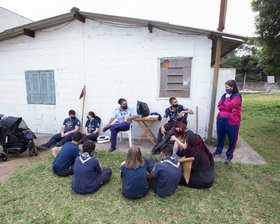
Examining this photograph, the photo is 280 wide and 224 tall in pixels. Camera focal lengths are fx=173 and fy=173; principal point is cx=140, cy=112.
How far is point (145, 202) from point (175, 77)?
12.1 feet

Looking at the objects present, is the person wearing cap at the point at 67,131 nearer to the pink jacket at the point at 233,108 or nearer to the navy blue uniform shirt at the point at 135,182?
the navy blue uniform shirt at the point at 135,182

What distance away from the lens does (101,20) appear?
5.48 metres

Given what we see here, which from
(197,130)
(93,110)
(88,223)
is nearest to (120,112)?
(93,110)

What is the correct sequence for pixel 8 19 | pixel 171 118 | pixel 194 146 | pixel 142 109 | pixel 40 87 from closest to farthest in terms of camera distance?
pixel 194 146
pixel 171 118
pixel 142 109
pixel 40 87
pixel 8 19

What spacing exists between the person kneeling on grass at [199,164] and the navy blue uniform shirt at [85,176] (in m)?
1.60

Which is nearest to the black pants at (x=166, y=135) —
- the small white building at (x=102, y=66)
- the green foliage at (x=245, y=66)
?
the small white building at (x=102, y=66)

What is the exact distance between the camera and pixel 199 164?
287cm

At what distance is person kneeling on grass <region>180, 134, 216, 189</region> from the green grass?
0.14m

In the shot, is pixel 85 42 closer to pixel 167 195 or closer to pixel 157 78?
pixel 157 78

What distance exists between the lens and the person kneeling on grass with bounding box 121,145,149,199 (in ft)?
8.46

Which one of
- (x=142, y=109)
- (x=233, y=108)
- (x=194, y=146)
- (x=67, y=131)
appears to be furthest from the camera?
(x=67, y=131)

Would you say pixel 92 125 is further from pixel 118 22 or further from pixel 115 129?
pixel 118 22

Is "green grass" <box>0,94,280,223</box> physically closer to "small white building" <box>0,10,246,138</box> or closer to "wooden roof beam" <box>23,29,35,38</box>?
"small white building" <box>0,10,246,138</box>

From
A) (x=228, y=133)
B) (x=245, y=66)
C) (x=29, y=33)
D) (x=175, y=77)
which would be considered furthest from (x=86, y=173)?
(x=245, y=66)
